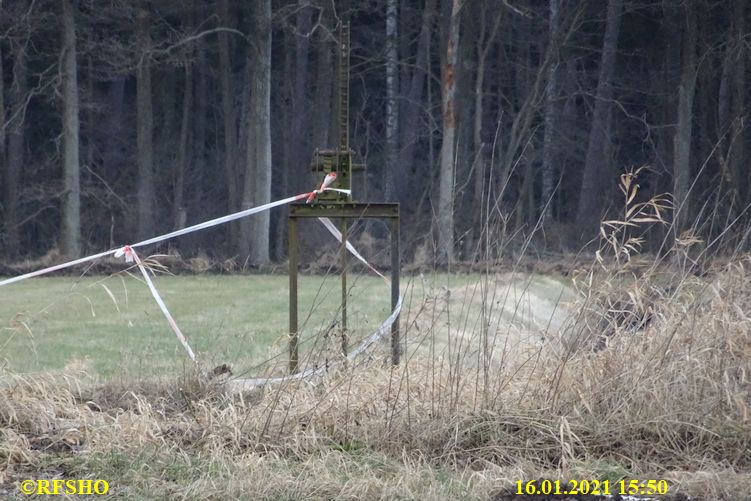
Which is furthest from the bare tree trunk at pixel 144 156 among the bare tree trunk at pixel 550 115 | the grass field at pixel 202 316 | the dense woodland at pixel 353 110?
the bare tree trunk at pixel 550 115

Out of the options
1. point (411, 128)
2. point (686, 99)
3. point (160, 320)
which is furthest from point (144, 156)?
point (160, 320)

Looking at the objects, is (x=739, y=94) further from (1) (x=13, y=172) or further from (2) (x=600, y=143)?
(1) (x=13, y=172)

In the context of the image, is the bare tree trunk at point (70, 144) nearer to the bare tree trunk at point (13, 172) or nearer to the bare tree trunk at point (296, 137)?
the bare tree trunk at point (13, 172)

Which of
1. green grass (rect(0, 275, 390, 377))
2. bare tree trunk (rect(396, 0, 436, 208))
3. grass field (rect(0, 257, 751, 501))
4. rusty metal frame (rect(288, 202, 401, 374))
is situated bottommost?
green grass (rect(0, 275, 390, 377))

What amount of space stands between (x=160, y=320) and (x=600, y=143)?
2413 centimetres

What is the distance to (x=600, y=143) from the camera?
3425 cm

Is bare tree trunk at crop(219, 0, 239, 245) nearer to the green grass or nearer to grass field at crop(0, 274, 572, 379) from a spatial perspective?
grass field at crop(0, 274, 572, 379)

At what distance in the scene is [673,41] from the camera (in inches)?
1236

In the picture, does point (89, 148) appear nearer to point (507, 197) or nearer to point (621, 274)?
point (507, 197)

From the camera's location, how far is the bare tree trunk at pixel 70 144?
2638 centimetres

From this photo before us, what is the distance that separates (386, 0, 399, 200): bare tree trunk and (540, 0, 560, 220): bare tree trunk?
4943 millimetres

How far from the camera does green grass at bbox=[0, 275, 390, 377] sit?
877 centimetres

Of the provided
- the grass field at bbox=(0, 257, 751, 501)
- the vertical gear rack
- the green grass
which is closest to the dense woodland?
the green grass

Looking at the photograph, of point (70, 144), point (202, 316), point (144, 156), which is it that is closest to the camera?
point (202, 316)
